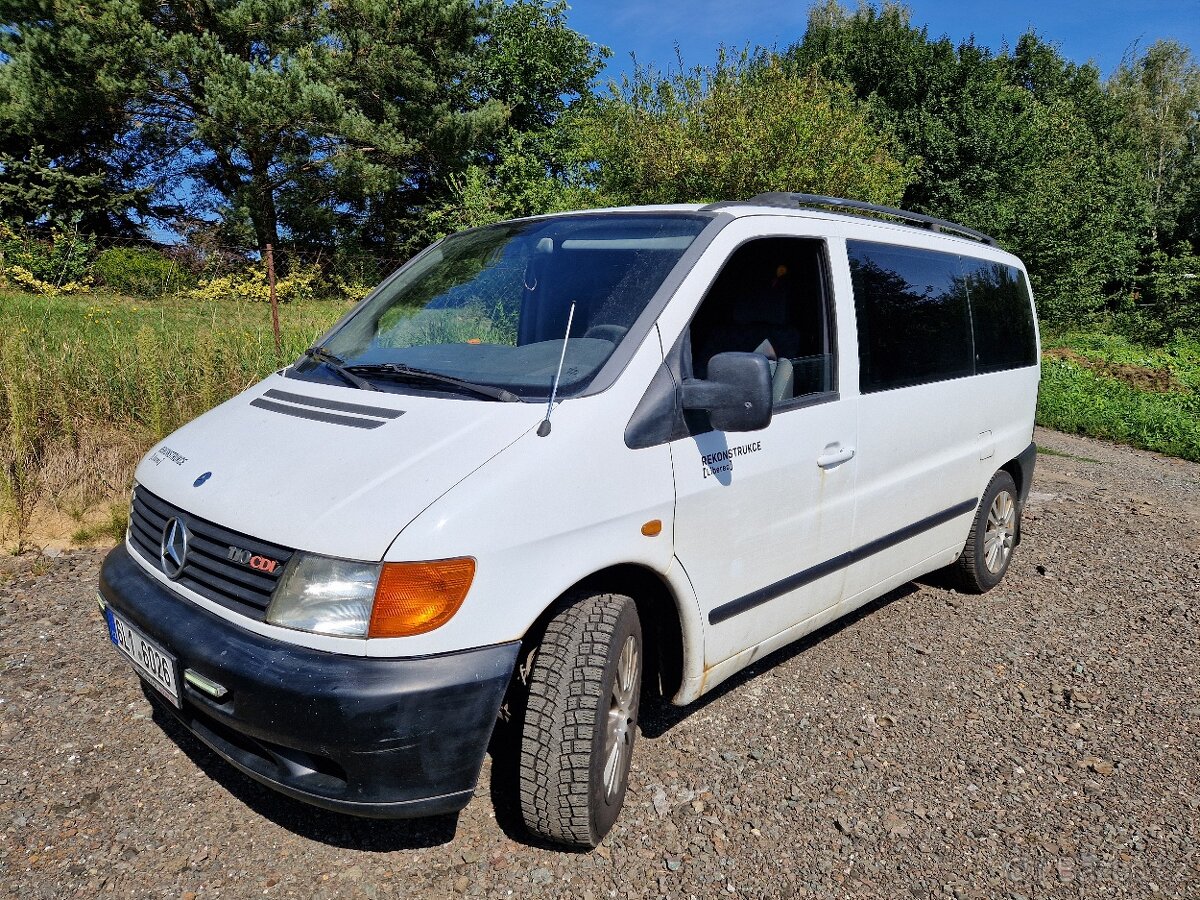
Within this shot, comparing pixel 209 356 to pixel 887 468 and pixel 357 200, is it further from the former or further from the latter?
pixel 357 200

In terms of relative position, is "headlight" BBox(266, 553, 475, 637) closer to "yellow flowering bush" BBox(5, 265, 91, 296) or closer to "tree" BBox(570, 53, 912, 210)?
"tree" BBox(570, 53, 912, 210)

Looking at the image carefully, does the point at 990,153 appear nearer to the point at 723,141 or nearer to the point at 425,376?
the point at 723,141

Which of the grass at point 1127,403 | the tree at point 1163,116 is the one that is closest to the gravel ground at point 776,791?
the grass at point 1127,403

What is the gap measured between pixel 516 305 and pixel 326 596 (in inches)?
60.1

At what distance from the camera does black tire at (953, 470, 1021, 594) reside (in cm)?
458

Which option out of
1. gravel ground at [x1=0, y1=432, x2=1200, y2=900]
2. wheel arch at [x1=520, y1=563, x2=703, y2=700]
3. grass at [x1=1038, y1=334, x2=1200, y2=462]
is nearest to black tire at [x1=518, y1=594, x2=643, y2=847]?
wheel arch at [x1=520, y1=563, x2=703, y2=700]

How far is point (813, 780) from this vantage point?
3008 millimetres

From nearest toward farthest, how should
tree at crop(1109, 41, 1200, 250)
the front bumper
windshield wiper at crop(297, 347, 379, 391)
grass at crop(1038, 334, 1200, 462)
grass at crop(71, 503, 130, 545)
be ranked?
the front bumper
windshield wiper at crop(297, 347, 379, 391)
grass at crop(71, 503, 130, 545)
grass at crop(1038, 334, 1200, 462)
tree at crop(1109, 41, 1200, 250)

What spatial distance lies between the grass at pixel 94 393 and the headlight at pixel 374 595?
13.0 feet

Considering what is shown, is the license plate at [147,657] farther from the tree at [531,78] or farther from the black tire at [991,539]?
the tree at [531,78]

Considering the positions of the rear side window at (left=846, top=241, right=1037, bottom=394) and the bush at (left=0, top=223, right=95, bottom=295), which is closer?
the rear side window at (left=846, top=241, right=1037, bottom=394)

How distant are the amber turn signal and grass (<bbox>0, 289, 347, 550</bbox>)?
414cm

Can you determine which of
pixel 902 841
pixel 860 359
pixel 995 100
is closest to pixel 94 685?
pixel 902 841

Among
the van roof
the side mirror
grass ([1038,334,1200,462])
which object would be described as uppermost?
the van roof
